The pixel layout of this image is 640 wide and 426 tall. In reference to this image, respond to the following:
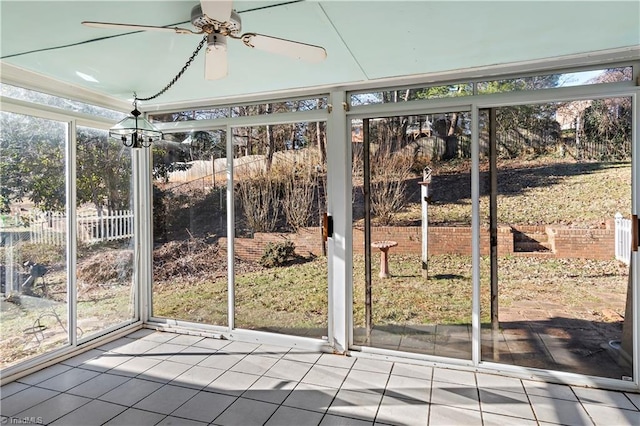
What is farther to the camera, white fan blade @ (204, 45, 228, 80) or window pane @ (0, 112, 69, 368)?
window pane @ (0, 112, 69, 368)

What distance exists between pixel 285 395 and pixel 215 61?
2281 millimetres

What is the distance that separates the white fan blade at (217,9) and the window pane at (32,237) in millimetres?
2376

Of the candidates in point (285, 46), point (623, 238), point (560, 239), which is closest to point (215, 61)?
point (285, 46)

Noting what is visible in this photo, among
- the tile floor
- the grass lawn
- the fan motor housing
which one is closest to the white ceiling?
the fan motor housing

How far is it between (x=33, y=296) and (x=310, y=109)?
292 cm

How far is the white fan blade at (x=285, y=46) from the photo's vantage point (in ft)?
6.04

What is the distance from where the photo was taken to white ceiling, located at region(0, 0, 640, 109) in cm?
194

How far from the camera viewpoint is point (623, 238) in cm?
280

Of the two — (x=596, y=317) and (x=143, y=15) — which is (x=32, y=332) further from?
(x=596, y=317)

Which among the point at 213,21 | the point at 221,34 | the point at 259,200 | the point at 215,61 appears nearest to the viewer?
the point at 213,21

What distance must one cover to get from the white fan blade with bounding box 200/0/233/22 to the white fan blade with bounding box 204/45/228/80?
0.82 ft

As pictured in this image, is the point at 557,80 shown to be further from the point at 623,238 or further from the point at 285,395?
the point at 285,395

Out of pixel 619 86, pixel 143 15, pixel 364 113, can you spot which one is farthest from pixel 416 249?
pixel 143 15

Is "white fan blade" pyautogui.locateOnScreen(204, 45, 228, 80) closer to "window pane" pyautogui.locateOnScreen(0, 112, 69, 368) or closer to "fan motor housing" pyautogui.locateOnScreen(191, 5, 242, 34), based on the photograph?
"fan motor housing" pyautogui.locateOnScreen(191, 5, 242, 34)
